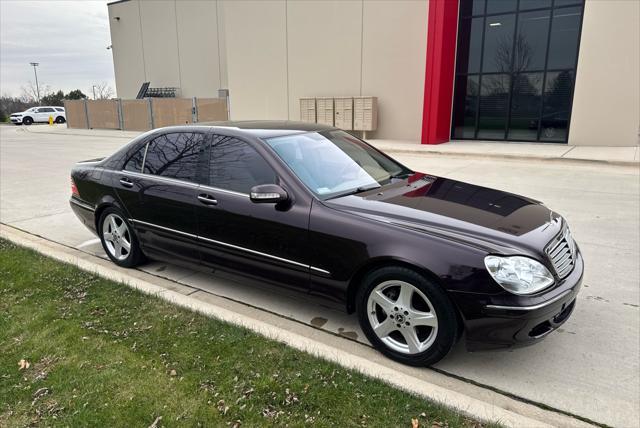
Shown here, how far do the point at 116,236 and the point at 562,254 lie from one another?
4.21 metres

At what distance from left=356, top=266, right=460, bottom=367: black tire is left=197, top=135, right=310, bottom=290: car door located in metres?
0.52

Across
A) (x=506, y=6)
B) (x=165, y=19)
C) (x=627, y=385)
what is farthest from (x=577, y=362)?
(x=165, y=19)

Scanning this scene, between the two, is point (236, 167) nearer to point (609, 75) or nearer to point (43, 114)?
point (609, 75)

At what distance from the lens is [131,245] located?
4.77 metres

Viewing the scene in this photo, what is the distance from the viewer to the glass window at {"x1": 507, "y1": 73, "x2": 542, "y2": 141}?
17.4m

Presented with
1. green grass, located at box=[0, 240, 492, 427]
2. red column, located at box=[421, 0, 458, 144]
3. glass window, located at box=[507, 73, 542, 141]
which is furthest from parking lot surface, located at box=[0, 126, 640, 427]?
glass window, located at box=[507, 73, 542, 141]

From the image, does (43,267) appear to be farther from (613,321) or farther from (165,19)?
(165,19)

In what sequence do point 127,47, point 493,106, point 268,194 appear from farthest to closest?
point 127,47 < point 493,106 < point 268,194

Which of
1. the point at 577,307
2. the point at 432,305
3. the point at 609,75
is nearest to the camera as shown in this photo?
the point at 432,305

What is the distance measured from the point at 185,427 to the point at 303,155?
2209 mm

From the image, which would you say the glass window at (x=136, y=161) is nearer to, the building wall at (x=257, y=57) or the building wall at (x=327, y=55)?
the building wall at (x=327, y=55)

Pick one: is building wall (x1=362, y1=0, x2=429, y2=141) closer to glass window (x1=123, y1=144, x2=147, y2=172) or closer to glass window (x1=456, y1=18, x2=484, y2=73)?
glass window (x1=456, y1=18, x2=484, y2=73)

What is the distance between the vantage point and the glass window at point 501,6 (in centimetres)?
1738

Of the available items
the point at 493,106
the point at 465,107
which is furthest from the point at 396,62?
the point at 493,106
